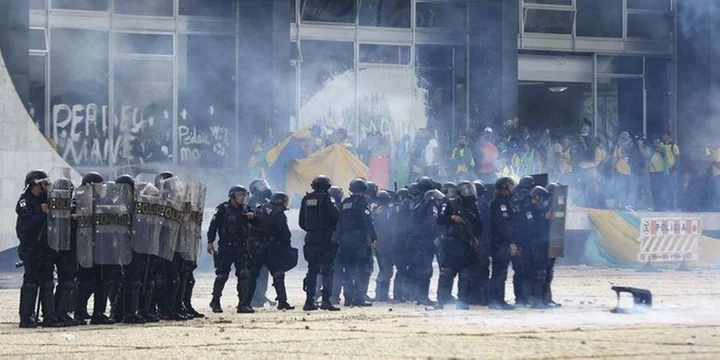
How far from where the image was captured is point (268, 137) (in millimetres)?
28391

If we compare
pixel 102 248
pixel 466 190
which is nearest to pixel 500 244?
pixel 466 190

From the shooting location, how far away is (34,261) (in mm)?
15781

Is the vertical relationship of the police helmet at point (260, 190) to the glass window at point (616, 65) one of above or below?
below

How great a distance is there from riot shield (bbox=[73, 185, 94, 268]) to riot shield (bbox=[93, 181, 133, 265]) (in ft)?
0.25

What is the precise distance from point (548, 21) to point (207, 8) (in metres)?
8.51

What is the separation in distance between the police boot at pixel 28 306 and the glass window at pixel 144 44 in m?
14.6

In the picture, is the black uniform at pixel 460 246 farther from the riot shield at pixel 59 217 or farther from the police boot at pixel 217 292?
the riot shield at pixel 59 217

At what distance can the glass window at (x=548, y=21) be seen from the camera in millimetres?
33656

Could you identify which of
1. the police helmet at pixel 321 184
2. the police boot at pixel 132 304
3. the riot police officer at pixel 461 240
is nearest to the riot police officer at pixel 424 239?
the riot police officer at pixel 461 240

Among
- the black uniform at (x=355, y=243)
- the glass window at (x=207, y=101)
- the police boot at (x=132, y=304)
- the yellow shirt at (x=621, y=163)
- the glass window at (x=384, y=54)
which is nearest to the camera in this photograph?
the police boot at (x=132, y=304)

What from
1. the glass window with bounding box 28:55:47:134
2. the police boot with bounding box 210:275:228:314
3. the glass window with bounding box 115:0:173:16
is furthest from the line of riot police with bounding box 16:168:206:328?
the glass window with bounding box 115:0:173:16

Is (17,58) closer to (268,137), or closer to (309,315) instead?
(268,137)

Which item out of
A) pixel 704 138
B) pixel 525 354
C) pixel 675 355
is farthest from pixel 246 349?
pixel 704 138

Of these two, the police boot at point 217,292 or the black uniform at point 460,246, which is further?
the black uniform at point 460,246
